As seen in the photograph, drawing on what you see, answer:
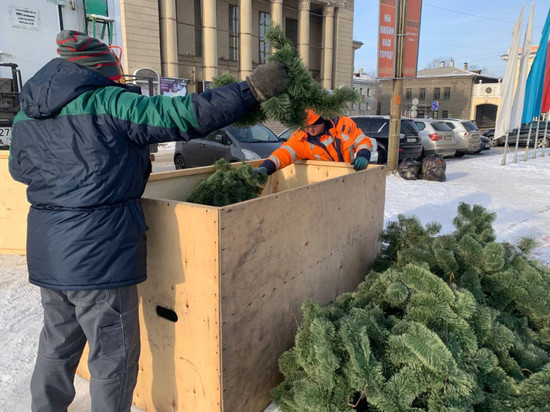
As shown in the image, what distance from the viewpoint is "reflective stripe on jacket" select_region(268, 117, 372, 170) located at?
400 centimetres

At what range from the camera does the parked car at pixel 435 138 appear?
1494cm

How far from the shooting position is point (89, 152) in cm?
173

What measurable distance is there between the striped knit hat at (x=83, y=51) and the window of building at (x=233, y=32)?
31.2m

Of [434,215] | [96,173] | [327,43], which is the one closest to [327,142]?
[96,173]

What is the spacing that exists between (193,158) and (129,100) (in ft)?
27.5

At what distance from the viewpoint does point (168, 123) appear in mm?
1728

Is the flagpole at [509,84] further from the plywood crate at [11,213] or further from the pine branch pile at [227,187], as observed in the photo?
the plywood crate at [11,213]

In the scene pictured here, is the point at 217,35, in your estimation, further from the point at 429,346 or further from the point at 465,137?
the point at 429,346

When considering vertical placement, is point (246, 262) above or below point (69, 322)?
above

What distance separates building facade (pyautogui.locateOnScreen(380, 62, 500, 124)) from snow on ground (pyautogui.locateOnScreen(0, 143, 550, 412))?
1666 inches

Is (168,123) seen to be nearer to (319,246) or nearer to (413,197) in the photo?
(319,246)

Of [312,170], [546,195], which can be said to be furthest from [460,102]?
[312,170]

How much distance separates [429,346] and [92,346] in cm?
149

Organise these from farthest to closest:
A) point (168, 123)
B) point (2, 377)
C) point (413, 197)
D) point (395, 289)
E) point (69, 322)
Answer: point (413, 197) → point (2, 377) → point (395, 289) → point (69, 322) → point (168, 123)
